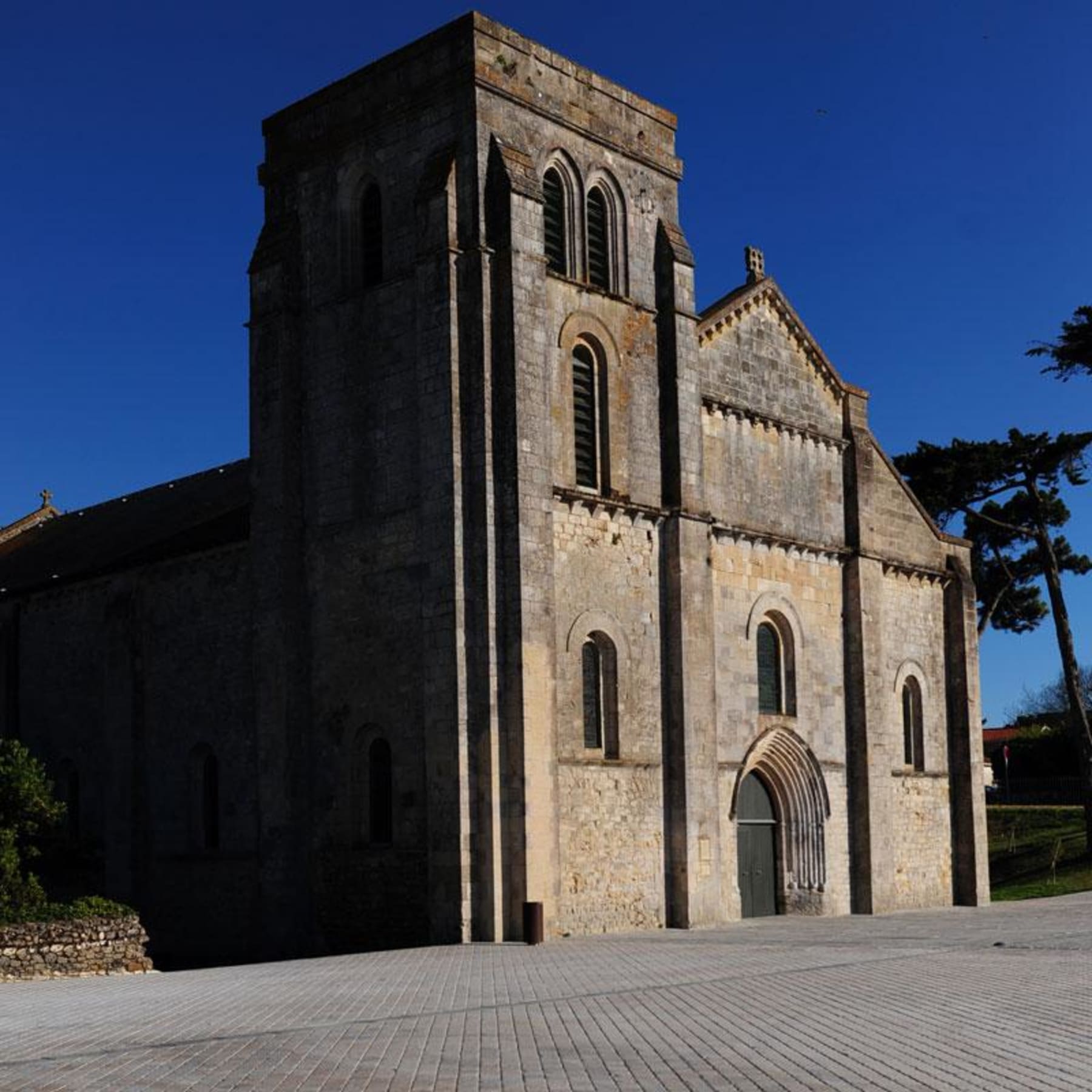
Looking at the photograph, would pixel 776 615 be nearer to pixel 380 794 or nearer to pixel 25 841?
pixel 380 794

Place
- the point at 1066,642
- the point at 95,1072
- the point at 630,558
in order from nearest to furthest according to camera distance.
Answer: the point at 95,1072 < the point at 630,558 < the point at 1066,642

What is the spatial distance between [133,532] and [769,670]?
17.1 metres

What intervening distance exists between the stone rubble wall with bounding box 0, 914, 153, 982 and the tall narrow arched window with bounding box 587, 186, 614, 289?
1437cm

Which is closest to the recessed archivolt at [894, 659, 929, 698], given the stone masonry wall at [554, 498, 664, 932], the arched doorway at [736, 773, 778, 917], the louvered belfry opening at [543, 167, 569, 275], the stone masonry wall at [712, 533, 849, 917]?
the stone masonry wall at [712, 533, 849, 917]

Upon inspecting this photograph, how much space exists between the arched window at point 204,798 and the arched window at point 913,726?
52.7 feet

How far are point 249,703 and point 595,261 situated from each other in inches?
434

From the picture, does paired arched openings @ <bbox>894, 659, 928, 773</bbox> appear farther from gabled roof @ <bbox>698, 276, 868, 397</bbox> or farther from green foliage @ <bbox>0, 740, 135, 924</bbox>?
green foliage @ <bbox>0, 740, 135, 924</bbox>

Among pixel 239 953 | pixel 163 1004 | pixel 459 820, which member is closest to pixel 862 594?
pixel 459 820

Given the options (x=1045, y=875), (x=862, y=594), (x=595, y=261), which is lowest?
(x=1045, y=875)

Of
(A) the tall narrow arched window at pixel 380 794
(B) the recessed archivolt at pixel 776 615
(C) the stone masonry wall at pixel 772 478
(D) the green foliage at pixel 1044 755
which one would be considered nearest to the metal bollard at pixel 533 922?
(A) the tall narrow arched window at pixel 380 794

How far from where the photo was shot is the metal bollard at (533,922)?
25.6 m

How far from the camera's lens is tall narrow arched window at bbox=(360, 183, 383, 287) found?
3011cm

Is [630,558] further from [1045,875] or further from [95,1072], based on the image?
[1045,875]

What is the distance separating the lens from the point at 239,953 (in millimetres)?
30578
